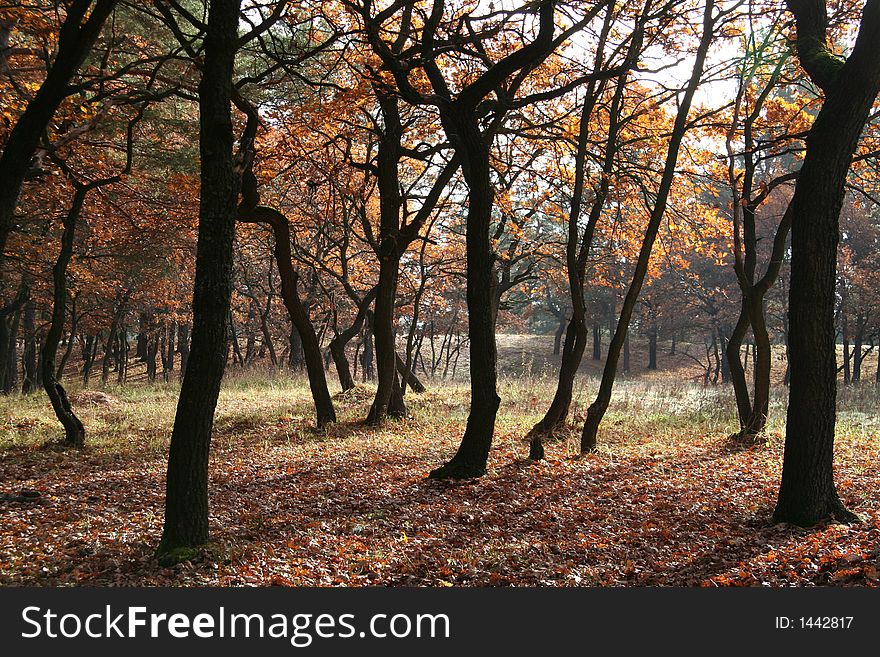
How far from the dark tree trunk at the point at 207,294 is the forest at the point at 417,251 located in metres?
0.02

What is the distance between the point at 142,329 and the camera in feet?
98.7

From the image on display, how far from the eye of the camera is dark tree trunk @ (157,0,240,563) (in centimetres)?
522

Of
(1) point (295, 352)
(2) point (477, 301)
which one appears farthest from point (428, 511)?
(1) point (295, 352)

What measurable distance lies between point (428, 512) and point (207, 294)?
3.24 m

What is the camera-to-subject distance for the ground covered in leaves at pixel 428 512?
5047mm

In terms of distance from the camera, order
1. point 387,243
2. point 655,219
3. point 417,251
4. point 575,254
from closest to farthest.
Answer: point 655,219
point 575,254
point 387,243
point 417,251

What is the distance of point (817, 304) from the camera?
575cm

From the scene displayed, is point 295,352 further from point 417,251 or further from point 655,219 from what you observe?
point 655,219

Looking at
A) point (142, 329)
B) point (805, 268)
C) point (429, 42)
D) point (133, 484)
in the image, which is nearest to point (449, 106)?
point (429, 42)

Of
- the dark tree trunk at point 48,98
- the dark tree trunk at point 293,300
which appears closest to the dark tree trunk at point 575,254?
the dark tree trunk at point 293,300

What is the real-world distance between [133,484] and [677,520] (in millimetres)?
6546

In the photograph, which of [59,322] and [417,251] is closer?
[59,322]

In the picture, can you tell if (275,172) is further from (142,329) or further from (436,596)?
(142,329)

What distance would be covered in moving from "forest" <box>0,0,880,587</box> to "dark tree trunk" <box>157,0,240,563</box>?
0.02 m
